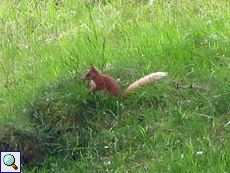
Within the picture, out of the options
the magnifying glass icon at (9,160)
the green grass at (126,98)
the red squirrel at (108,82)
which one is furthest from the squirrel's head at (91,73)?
the magnifying glass icon at (9,160)

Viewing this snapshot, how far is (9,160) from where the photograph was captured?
365 centimetres

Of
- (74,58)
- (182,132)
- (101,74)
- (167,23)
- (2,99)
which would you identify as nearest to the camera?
(182,132)

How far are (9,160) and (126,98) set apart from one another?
1.23 m

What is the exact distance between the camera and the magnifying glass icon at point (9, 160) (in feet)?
11.9

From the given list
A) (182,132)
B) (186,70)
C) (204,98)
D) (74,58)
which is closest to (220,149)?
(182,132)

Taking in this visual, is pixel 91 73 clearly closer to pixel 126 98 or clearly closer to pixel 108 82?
pixel 108 82

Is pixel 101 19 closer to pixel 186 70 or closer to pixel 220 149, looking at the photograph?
pixel 186 70

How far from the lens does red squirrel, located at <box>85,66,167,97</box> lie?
13.3 feet

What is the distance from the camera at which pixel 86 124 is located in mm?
3945

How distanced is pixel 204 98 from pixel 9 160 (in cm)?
182

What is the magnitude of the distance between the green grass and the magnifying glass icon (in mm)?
122

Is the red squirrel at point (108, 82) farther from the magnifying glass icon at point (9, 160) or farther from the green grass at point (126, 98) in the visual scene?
the magnifying glass icon at point (9, 160)

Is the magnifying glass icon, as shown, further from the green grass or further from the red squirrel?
the red squirrel

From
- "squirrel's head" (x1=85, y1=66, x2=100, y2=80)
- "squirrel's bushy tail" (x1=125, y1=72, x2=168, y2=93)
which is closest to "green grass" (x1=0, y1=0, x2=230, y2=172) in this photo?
"squirrel's bushy tail" (x1=125, y1=72, x2=168, y2=93)
